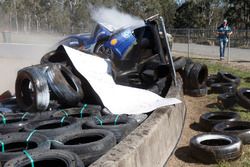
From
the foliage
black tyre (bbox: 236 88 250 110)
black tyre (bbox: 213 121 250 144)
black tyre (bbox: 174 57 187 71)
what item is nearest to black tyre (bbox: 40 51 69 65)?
black tyre (bbox: 174 57 187 71)

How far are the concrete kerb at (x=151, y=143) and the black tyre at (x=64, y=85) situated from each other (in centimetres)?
205

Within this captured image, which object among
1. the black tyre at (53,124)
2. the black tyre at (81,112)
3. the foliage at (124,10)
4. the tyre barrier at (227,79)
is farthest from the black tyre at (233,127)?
the foliage at (124,10)

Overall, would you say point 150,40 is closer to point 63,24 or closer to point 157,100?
point 157,100

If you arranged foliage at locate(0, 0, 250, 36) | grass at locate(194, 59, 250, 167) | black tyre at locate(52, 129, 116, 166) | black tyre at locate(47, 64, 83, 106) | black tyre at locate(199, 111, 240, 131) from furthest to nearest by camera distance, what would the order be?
foliage at locate(0, 0, 250, 36) → black tyre at locate(47, 64, 83, 106) → black tyre at locate(199, 111, 240, 131) → grass at locate(194, 59, 250, 167) → black tyre at locate(52, 129, 116, 166)

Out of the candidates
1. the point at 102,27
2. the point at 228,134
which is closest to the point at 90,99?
the point at 228,134

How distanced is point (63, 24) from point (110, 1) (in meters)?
13.8

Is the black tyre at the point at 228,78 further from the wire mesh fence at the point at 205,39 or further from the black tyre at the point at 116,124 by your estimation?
the wire mesh fence at the point at 205,39

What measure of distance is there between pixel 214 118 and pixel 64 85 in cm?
316

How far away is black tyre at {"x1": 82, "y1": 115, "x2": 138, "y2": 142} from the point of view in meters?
6.00

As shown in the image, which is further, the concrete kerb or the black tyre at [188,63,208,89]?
the black tyre at [188,63,208,89]

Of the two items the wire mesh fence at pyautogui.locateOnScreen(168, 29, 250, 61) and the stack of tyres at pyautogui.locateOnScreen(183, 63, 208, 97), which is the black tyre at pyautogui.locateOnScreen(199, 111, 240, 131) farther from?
the wire mesh fence at pyautogui.locateOnScreen(168, 29, 250, 61)

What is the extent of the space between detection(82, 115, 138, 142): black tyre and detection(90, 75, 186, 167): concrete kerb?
15.0 inches

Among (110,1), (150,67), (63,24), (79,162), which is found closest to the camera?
(79,162)

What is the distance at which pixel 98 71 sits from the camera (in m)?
8.73
